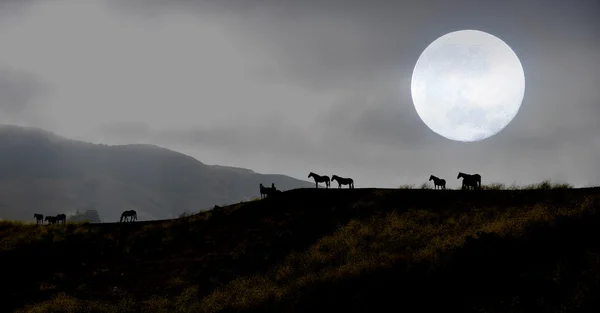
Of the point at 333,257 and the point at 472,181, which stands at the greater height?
the point at 472,181

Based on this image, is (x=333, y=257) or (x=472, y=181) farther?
(x=472, y=181)

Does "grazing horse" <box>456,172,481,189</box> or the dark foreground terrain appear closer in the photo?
the dark foreground terrain

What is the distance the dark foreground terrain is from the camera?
17.1m

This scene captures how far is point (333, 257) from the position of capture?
91.5 feet

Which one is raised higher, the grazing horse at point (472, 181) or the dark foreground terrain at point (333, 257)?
the grazing horse at point (472, 181)

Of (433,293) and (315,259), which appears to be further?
(315,259)

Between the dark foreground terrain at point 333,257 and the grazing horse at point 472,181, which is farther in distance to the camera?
the grazing horse at point 472,181

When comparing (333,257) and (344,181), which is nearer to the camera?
(333,257)

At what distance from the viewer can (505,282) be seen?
16734mm

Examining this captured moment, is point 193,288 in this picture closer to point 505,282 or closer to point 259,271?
point 259,271

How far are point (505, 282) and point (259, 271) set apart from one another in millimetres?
15622

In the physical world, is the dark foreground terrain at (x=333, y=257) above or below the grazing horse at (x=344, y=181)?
below

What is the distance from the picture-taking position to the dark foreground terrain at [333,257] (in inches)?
672

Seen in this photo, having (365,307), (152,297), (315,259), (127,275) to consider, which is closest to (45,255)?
(127,275)
